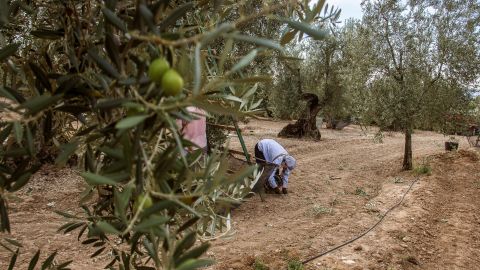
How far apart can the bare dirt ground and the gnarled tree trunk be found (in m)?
6.53

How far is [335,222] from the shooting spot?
244 inches

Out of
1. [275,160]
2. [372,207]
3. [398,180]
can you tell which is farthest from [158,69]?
[398,180]

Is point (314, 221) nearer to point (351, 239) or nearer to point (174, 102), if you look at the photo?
point (351, 239)

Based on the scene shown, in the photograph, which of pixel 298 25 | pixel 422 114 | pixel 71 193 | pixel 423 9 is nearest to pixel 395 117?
pixel 422 114

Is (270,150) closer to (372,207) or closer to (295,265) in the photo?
(372,207)

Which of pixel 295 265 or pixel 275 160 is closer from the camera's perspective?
pixel 295 265

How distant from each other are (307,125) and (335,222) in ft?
38.0

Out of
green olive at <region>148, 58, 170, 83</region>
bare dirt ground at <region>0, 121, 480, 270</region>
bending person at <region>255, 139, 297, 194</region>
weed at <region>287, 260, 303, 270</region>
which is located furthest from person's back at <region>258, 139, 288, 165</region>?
green olive at <region>148, 58, 170, 83</region>

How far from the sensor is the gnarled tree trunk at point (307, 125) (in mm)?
17547

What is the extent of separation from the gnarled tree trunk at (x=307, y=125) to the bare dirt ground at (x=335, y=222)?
21.4 feet

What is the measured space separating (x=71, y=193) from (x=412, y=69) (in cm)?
852

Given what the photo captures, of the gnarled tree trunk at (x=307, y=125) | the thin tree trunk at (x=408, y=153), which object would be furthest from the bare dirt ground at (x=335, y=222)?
the gnarled tree trunk at (x=307, y=125)

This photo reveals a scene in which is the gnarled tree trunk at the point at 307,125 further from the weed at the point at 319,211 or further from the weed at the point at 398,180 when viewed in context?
the weed at the point at 319,211

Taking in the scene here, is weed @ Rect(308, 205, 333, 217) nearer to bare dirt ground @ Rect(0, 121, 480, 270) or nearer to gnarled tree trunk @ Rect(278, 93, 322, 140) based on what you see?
bare dirt ground @ Rect(0, 121, 480, 270)
